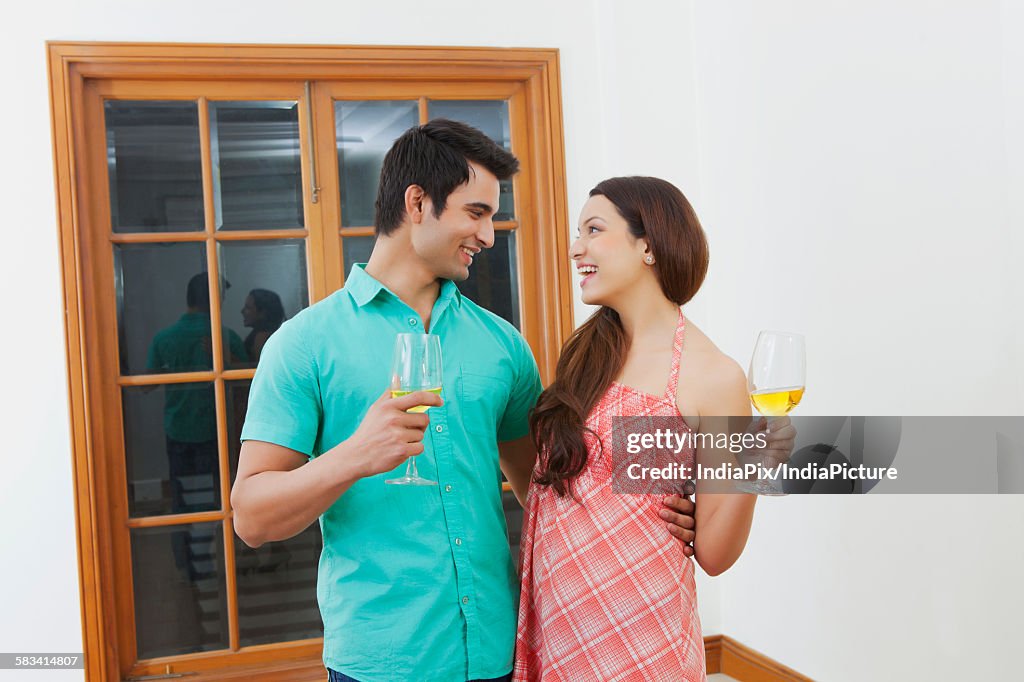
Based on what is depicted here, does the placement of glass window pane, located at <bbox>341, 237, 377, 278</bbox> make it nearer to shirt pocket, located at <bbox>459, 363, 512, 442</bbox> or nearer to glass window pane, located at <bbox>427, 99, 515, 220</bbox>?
glass window pane, located at <bbox>427, 99, 515, 220</bbox>


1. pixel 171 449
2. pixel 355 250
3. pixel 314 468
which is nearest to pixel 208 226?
pixel 355 250

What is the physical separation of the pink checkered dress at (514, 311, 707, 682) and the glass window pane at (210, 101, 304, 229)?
227 centimetres

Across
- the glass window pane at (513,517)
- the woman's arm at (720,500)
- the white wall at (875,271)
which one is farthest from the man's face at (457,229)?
the glass window pane at (513,517)

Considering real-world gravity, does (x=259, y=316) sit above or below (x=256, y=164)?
below

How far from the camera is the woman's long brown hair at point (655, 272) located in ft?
6.26

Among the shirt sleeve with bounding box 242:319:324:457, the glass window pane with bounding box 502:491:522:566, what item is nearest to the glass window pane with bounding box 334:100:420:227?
the glass window pane with bounding box 502:491:522:566

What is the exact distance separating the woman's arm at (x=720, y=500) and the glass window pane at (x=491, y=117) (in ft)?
7.23

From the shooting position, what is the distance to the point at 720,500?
178cm

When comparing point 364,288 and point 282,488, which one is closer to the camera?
point 282,488

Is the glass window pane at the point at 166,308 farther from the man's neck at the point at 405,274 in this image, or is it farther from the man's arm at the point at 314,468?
the man's arm at the point at 314,468

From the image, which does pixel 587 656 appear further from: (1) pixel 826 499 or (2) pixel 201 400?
(2) pixel 201 400

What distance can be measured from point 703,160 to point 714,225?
0.28 m

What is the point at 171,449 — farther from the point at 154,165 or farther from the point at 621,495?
the point at 621,495

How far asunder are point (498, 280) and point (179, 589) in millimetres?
1739
